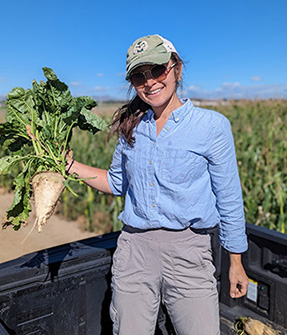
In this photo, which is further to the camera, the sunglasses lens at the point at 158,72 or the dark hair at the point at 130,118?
the dark hair at the point at 130,118

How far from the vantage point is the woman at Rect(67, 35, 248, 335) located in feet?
5.31

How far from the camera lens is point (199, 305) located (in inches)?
65.1

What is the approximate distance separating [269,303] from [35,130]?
1754 millimetres

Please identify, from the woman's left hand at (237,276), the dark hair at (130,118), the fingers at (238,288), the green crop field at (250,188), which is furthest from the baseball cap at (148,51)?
the green crop field at (250,188)

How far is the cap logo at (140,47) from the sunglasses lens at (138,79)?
0.09m

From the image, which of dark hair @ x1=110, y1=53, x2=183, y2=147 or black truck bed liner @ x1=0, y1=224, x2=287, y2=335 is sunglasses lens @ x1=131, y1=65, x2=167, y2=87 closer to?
dark hair @ x1=110, y1=53, x2=183, y2=147

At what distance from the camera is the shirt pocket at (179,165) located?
63.9 inches

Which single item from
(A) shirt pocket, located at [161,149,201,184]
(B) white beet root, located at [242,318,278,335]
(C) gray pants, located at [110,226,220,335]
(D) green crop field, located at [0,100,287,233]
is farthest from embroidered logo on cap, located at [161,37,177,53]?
(D) green crop field, located at [0,100,287,233]

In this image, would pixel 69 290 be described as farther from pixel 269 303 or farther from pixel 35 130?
pixel 269 303

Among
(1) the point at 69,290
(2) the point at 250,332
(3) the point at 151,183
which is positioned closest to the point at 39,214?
(1) the point at 69,290

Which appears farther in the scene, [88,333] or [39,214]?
[88,333]

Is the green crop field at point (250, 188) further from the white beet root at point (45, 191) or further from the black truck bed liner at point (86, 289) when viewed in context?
the white beet root at point (45, 191)

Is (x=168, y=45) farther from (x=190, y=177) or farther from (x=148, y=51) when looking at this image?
(x=190, y=177)

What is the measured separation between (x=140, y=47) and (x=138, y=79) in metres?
0.13
